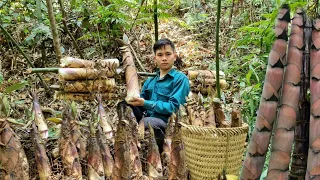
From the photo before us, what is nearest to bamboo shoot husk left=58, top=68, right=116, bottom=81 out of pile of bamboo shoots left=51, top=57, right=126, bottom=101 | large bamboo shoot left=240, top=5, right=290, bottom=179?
pile of bamboo shoots left=51, top=57, right=126, bottom=101

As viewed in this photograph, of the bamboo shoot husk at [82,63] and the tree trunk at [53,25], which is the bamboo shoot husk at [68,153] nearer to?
the bamboo shoot husk at [82,63]

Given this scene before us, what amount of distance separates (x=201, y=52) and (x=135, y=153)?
13.7 ft

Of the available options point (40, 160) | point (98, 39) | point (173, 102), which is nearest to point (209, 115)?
point (173, 102)

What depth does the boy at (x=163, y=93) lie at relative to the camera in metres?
3.01

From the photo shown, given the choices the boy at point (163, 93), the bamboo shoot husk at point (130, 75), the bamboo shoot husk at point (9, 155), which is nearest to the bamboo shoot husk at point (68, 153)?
the bamboo shoot husk at point (9, 155)

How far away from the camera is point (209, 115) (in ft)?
8.13

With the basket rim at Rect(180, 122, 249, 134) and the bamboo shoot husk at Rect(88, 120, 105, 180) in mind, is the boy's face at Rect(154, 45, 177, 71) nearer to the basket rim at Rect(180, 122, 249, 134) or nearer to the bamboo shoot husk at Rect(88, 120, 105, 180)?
the basket rim at Rect(180, 122, 249, 134)

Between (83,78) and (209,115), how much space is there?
1636mm

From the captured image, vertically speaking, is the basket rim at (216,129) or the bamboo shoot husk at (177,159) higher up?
the basket rim at (216,129)

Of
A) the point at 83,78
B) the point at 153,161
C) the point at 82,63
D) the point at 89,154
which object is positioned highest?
the point at 82,63

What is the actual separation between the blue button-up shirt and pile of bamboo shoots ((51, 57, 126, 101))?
1.84 ft

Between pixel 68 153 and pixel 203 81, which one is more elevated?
A: pixel 203 81

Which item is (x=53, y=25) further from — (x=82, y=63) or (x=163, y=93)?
(x=163, y=93)

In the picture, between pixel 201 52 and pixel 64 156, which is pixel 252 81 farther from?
pixel 64 156
